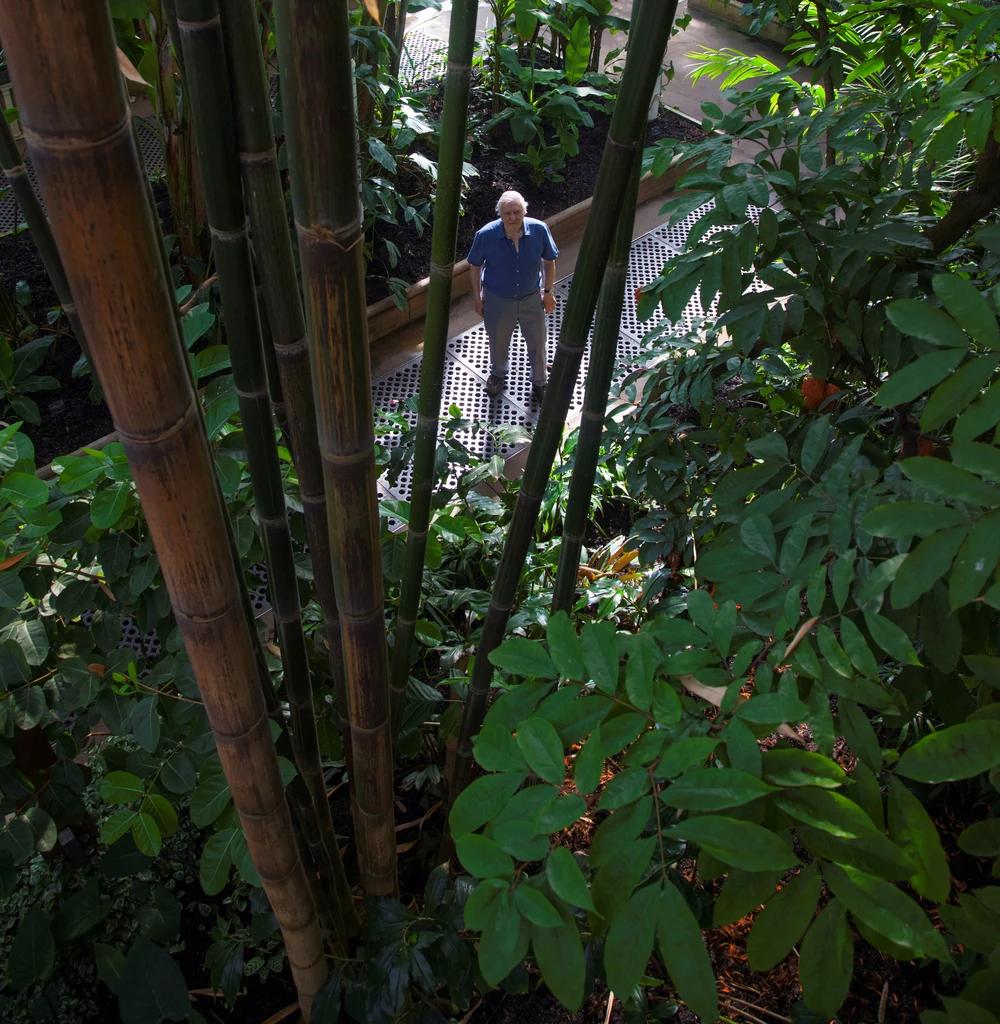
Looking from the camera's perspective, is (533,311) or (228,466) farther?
(533,311)

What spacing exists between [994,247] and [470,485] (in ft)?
3.59

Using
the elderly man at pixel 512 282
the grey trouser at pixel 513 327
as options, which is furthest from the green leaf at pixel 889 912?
the grey trouser at pixel 513 327

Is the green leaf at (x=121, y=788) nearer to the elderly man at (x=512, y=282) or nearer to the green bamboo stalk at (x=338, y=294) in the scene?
the green bamboo stalk at (x=338, y=294)

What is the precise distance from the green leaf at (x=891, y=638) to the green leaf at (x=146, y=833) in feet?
2.53

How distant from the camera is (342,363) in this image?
56 cm

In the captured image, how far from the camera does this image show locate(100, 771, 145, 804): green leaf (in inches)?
37.4

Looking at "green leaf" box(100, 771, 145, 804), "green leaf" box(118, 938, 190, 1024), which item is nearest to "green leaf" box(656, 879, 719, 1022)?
"green leaf" box(100, 771, 145, 804)

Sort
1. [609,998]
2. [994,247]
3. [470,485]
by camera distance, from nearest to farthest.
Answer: [994,247], [609,998], [470,485]

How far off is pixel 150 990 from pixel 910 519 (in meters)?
1.04

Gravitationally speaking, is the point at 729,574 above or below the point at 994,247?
below

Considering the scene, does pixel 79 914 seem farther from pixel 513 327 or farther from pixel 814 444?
pixel 513 327

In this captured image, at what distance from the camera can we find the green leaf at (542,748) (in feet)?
1.93

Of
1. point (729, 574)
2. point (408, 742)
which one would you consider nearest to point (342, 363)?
point (729, 574)

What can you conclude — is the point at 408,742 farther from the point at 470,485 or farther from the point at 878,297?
the point at 878,297
